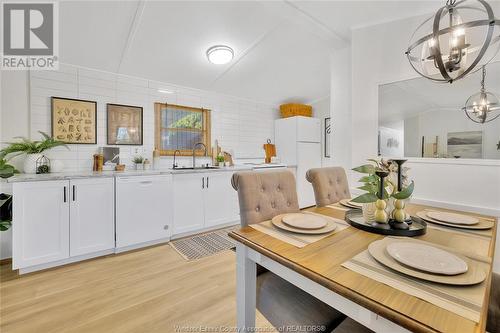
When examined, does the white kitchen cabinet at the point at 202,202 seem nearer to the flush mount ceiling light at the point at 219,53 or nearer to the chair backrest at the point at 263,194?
the flush mount ceiling light at the point at 219,53

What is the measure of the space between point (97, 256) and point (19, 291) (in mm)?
634

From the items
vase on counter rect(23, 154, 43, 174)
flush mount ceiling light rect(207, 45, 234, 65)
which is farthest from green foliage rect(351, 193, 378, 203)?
vase on counter rect(23, 154, 43, 174)

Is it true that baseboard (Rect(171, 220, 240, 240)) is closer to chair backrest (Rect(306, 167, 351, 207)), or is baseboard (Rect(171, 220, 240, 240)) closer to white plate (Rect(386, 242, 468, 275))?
chair backrest (Rect(306, 167, 351, 207))

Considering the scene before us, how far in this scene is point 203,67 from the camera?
3.19 metres

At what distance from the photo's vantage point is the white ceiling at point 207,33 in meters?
2.21

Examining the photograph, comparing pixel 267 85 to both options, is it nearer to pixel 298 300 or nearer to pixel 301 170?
pixel 301 170

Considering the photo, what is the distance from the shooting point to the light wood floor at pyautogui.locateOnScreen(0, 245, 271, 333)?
154 cm

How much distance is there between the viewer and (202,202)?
125 inches

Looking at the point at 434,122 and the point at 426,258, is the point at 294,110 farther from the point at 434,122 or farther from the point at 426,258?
the point at 426,258

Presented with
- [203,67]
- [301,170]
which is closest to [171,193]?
[203,67]

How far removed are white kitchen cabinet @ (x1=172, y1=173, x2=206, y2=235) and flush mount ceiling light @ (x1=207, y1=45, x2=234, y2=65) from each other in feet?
4.93

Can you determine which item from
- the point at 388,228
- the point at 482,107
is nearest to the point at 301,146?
the point at 482,107

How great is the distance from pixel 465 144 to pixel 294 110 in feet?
9.67

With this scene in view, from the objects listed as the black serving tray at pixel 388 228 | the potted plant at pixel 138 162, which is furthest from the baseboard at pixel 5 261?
the black serving tray at pixel 388 228
